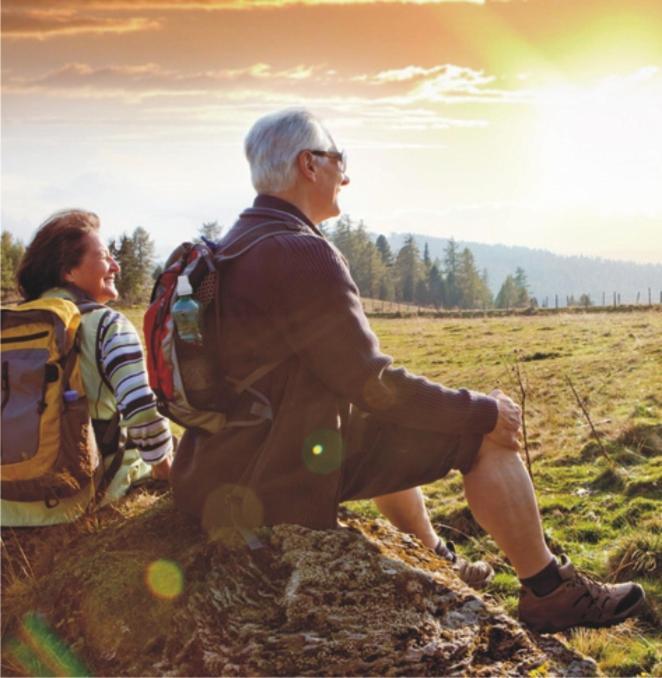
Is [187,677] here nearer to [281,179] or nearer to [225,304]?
[225,304]

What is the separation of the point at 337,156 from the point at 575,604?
2702mm

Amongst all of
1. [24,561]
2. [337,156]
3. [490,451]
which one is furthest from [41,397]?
[490,451]

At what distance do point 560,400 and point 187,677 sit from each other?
34.5 ft

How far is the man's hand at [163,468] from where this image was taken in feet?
15.7

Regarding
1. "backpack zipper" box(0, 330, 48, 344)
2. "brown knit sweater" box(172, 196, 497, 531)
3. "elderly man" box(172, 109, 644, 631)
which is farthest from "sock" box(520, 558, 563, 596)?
"backpack zipper" box(0, 330, 48, 344)

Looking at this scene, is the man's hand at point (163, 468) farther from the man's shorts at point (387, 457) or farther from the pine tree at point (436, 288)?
the pine tree at point (436, 288)

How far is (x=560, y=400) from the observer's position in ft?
42.0

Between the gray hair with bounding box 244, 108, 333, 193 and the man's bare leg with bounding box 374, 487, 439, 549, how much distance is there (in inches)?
81.4

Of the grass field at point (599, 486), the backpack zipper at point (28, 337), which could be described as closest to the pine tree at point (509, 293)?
the grass field at point (599, 486)

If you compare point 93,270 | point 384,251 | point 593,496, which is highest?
point 384,251

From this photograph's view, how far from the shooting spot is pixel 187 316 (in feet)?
12.1

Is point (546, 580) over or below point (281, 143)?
below

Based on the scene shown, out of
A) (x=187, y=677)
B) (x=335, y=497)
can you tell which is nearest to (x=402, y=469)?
(x=335, y=497)

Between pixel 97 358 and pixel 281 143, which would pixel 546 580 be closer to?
pixel 281 143
